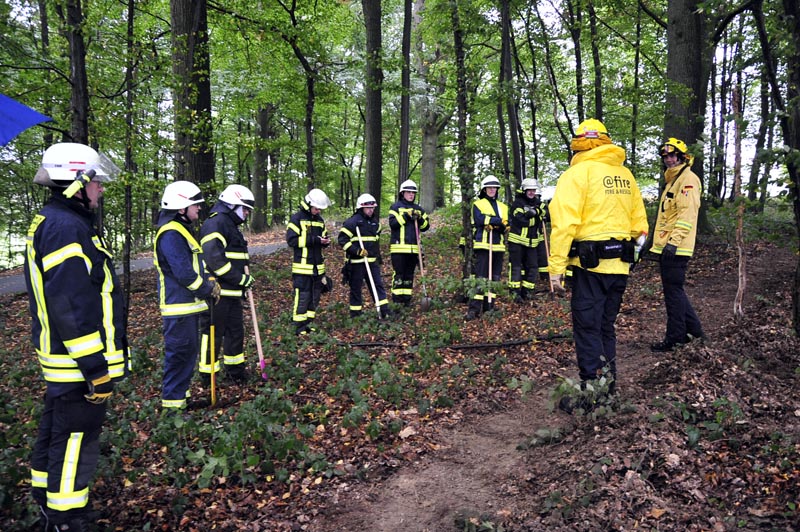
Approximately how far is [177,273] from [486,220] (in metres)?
5.56

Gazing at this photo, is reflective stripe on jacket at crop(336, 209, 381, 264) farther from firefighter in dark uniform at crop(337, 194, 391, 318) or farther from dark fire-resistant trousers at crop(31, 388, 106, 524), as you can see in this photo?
dark fire-resistant trousers at crop(31, 388, 106, 524)

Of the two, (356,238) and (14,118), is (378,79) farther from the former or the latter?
(14,118)

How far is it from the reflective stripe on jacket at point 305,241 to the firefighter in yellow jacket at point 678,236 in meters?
5.34

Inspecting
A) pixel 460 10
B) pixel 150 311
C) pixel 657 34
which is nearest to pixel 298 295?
pixel 150 311

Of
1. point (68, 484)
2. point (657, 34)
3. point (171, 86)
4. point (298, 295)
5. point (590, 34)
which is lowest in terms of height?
point (68, 484)

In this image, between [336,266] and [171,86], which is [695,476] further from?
[336,266]

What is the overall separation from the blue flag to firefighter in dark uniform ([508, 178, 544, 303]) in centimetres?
786

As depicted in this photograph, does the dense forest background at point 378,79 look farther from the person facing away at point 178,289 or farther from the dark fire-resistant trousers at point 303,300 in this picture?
the person facing away at point 178,289

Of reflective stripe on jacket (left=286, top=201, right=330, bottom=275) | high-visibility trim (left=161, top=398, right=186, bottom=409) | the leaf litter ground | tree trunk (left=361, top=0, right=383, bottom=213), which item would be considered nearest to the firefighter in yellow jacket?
the leaf litter ground

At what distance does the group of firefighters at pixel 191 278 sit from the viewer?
3334 millimetres

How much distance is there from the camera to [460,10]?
32.0 feet

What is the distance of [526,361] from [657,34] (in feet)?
46.9

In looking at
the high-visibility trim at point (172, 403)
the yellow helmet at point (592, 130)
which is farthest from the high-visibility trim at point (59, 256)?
the yellow helmet at point (592, 130)

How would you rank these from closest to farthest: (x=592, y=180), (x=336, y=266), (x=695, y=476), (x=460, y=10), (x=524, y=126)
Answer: (x=695, y=476)
(x=592, y=180)
(x=460, y=10)
(x=336, y=266)
(x=524, y=126)
